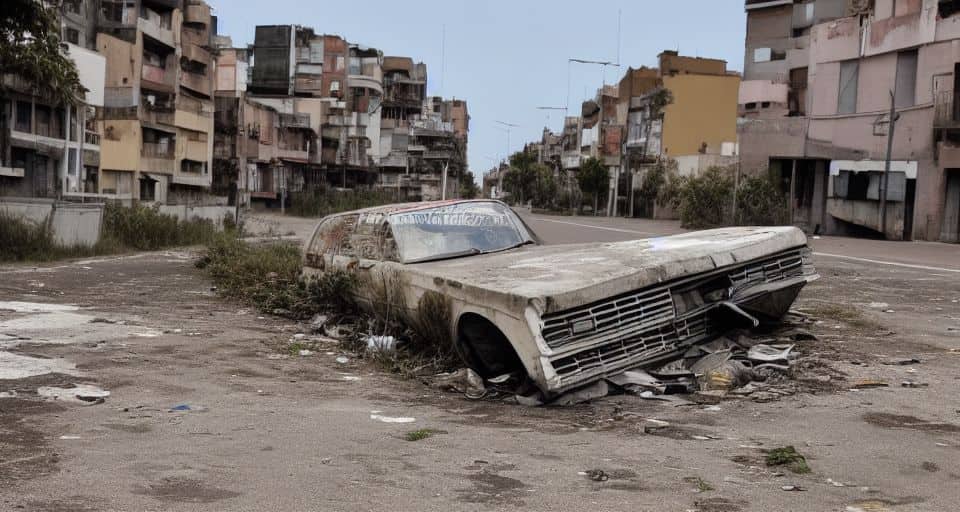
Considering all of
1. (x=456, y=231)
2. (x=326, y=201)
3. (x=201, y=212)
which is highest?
(x=456, y=231)

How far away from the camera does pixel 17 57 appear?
62.3ft

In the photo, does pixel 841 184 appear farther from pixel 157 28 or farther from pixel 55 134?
pixel 157 28

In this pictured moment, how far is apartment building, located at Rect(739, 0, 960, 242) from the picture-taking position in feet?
117

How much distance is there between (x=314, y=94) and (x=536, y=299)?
92.1 meters

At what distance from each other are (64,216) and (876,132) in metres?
31.0

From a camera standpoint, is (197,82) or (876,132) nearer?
(876,132)

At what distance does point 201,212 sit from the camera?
34.7m

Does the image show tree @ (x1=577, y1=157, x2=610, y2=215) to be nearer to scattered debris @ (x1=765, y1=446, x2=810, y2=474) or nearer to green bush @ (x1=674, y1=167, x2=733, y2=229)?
green bush @ (x1=674, y1=167, x2=733, y2=229)

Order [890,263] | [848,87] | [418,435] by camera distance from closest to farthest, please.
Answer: [418,435]
[890,263]
[848,87]

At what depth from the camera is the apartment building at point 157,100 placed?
5428 cm

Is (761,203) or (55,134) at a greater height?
(55,134)

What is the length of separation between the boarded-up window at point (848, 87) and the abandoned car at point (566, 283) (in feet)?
115

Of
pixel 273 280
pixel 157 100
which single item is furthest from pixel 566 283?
pixel 157 100

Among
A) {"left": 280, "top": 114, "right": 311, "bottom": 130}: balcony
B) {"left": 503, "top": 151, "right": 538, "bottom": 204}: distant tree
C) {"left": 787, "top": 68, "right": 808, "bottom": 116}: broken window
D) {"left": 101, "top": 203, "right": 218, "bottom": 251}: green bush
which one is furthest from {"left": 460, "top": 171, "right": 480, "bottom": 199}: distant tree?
{"left": 101, "top": 203, "right": 218, "bottom": 251}: green bush
